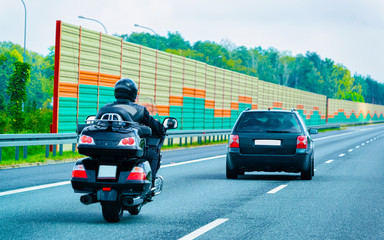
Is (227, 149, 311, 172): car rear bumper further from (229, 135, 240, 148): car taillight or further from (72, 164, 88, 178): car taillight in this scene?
(72, 164, 88, 178): car taillight

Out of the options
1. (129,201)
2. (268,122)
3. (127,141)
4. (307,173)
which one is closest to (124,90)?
(127,141)

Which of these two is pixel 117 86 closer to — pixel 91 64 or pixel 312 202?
pixel 312 202

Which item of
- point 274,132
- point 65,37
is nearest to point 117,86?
point 274,132

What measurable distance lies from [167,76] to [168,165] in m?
14.4

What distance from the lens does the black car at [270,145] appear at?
13664 mm

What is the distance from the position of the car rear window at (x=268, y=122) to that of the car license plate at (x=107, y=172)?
6.94 metres

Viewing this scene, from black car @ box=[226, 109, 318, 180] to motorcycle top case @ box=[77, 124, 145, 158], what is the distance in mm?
6625

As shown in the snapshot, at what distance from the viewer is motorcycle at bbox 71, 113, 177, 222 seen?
23.9 ft

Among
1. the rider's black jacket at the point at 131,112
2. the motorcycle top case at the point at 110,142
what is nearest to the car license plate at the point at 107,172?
the motorcycle top case at the point at 110,142

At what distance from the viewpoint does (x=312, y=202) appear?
1036 cm

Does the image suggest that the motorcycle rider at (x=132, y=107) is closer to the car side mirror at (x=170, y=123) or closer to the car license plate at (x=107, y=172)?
the car side mirror at (x=170, y=123)

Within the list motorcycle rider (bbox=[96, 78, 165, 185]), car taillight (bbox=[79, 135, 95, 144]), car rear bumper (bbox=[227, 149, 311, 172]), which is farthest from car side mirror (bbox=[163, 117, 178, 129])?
car rear bumper (bbox=[227, 149, 311, 172])

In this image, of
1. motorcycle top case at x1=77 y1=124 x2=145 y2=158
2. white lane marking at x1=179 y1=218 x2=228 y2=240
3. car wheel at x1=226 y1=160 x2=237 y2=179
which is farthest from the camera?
car wheel at x1=226 y1=160 x2=237 y2=179

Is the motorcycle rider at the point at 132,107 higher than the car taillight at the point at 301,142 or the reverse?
higher
